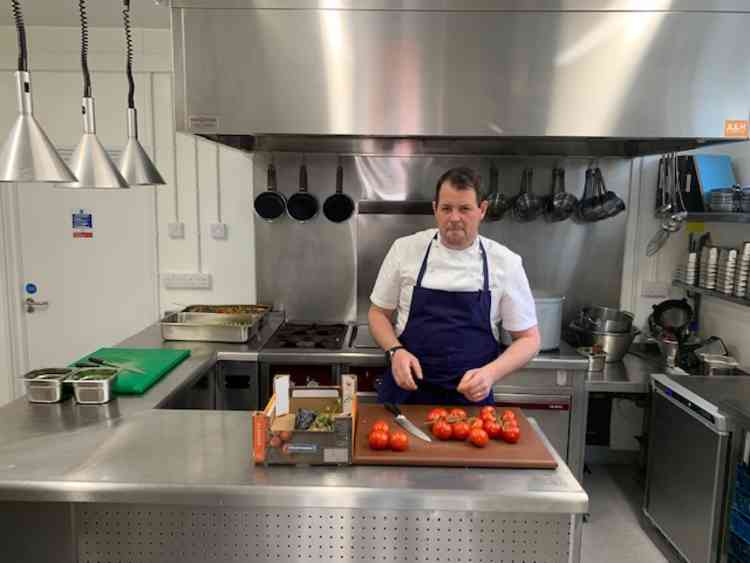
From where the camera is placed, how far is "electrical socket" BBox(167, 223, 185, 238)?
3.28 metres

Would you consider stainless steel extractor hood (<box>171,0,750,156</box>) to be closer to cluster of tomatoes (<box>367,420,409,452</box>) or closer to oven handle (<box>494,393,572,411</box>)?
oven handle (<box>494,393,572,411</box>)

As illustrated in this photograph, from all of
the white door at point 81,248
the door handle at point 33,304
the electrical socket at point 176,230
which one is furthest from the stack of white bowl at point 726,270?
the door handle at point 33,304

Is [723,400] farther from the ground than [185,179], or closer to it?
closer to it

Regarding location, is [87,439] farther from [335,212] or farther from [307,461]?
[335,212]

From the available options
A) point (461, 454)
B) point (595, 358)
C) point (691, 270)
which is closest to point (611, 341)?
point (595, 358)

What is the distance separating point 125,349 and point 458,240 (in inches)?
56.7

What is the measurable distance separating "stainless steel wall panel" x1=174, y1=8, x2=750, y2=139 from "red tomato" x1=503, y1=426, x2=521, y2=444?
1248mm

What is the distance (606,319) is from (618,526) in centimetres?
100

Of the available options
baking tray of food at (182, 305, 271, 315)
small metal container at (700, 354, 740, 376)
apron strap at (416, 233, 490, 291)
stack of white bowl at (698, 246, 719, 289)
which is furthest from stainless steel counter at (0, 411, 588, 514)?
stack of white bowl at (698, 246, 719, 289)

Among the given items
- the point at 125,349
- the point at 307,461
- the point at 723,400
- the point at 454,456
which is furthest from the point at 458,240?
the point at 125,349

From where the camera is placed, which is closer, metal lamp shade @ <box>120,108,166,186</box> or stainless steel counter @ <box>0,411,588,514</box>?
stainless steel counter @ <box>0,411,588,514</box>

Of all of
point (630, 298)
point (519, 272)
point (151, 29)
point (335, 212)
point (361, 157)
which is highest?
point (151, 29)

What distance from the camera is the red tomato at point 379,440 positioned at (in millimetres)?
1376

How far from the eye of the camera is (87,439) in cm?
150
